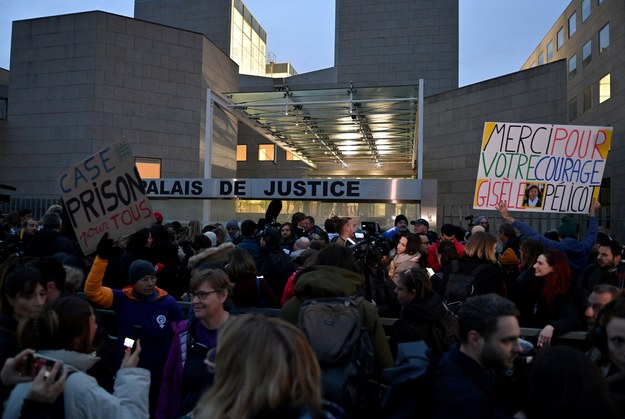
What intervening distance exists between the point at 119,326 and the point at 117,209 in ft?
5.73

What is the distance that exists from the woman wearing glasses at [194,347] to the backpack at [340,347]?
0.61 meters

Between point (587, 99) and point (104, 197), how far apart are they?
1028 inches

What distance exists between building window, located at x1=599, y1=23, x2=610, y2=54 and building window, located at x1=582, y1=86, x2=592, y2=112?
79.1 inches

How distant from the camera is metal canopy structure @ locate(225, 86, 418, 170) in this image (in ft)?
60.0

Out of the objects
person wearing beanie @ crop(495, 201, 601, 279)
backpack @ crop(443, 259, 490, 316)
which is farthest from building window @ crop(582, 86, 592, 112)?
backpack @ crop(443, 259, 490, 316)

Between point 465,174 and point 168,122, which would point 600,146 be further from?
point 168,122

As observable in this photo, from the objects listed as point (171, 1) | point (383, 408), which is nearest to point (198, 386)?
point (383, 408)

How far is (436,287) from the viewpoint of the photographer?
602 cm

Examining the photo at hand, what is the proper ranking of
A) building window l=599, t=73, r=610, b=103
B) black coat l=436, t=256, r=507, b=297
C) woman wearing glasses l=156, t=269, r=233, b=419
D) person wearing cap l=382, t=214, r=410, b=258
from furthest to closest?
building window l=599, t=73, r=610, b=103 → person wearing cap l=382, t=214, r=410, b=258 → black coat l=436, t=256, r=507, b=297 → woman wearing glasses l=156, t=269, r=233, b=419

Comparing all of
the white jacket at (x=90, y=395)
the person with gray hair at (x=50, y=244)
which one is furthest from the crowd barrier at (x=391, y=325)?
the person with gray hair at (x=50, y=244)

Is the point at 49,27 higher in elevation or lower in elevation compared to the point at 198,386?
higher

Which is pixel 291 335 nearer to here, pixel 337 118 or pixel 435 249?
pixel 435 249

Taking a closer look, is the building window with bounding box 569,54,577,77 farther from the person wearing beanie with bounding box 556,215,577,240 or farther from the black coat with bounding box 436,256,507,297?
the black coat with bounding box 436,256,507,297

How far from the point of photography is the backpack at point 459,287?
16.3 ft
